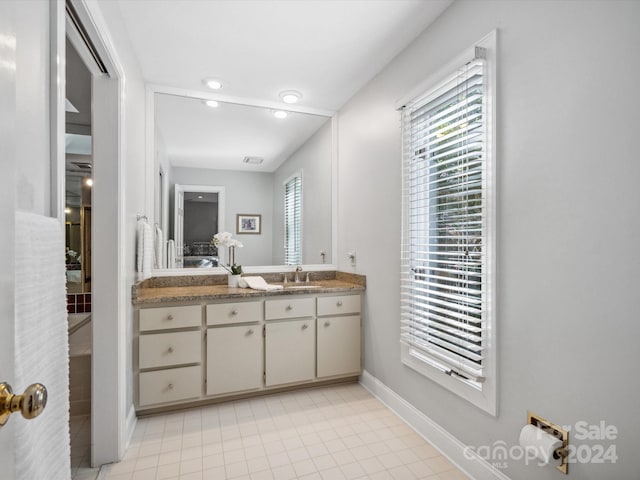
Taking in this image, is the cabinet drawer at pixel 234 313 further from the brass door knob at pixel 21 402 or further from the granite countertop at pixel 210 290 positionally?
the brass door knob at pixel 21 402

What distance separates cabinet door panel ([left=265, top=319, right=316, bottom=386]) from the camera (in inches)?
105

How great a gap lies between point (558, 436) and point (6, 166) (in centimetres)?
185

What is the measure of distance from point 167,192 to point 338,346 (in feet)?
6.27

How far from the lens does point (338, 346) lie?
2.86 metres

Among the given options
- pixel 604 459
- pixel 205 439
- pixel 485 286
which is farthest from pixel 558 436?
pixel 205 439

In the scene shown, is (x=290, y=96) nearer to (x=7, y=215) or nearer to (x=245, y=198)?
(x=245, y=198)

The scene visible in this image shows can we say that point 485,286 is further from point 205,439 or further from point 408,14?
point 205,439

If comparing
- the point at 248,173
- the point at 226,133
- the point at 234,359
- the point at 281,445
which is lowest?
the point at 281,445

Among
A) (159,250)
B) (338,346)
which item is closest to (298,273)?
(338,346)

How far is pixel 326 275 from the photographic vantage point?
10.9 ft

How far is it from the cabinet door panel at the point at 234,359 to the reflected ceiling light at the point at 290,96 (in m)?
1.96

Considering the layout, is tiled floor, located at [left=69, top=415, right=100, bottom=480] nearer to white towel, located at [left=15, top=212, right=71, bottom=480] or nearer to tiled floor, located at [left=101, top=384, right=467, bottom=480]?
tiled floor, located at [left=101, top=384, right=467, bottom=480]

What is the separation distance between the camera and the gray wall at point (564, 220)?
115 cm

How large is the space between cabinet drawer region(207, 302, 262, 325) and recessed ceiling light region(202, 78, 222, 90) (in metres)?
1.76
